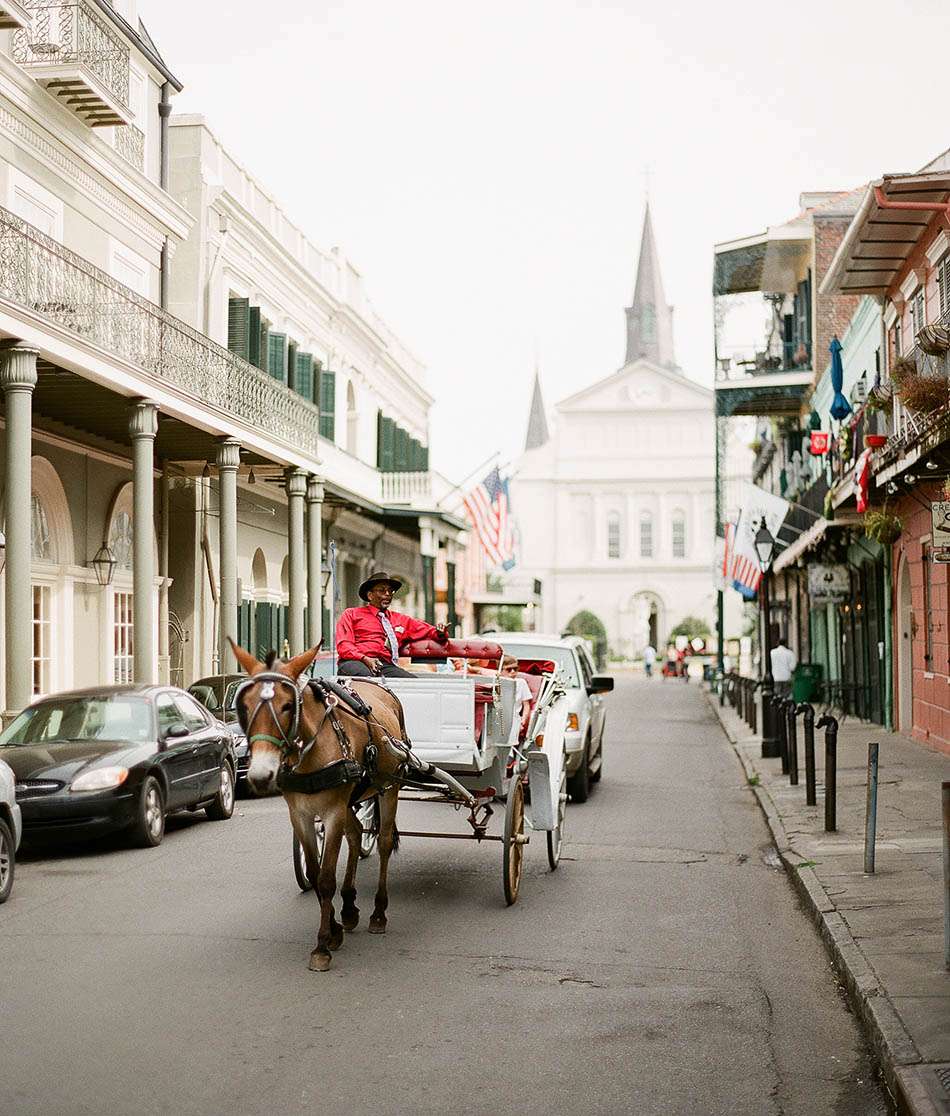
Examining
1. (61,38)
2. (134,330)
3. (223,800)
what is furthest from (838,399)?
(223,800)

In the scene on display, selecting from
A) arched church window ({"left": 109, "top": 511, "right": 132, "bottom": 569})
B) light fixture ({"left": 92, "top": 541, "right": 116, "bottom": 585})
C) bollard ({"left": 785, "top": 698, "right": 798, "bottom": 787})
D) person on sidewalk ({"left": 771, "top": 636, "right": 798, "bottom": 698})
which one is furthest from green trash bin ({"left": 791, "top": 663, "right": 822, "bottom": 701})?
light fixture ({"left": 92, "top": 541, "right": 116, "bottom": 585})

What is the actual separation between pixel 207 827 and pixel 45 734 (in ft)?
6.09

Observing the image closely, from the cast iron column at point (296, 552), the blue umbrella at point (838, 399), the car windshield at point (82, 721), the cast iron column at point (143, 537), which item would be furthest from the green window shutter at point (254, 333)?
the car windshield at point (82, 721)

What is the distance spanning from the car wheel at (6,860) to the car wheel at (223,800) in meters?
4.45

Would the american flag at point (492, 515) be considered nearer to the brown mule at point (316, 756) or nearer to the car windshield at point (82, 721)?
the car windshield at point (82, 721)

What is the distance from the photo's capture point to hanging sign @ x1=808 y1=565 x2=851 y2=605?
2841 centimetres

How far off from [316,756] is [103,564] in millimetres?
15888

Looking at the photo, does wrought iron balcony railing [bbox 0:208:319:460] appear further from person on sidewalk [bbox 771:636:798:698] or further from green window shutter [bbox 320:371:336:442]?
person on sidewalk [bbox 771:636:798:698]

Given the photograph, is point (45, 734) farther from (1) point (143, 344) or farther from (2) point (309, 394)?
(2) point (309, 394)

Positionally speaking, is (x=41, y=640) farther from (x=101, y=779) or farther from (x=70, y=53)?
(x=101, y=779)

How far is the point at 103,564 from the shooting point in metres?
22.4

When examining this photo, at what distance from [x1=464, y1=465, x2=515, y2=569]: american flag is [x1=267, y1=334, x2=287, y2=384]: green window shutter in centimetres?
840

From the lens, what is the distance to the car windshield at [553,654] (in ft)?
51.2

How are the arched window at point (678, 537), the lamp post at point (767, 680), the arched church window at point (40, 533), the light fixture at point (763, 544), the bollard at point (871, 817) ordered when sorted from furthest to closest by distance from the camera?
the arched window at point (678, 537)
the light fixture at point (763, 544)
the lamp post at point (767, 680)
the arched church window at point (40, 533)
the bollard at point (871, 817)
